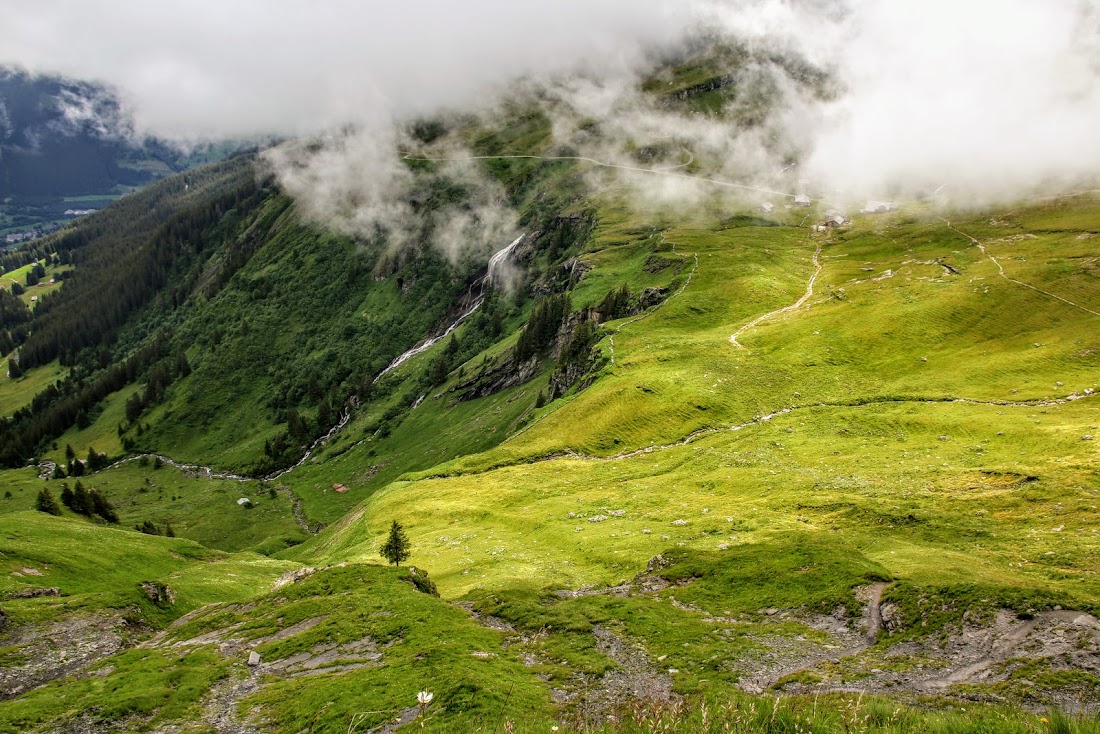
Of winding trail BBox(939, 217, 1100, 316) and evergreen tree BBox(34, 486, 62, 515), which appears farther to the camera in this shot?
winding trail BBox(939, 217, 1100, 316)

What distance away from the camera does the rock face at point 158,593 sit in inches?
1879

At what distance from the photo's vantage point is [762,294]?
456 feet

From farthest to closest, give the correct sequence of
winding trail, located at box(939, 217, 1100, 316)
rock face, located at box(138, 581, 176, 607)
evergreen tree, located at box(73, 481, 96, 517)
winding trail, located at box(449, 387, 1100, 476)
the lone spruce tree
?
1. evergreen tree, located at box(73, 481, 96, 517)
2. winding trail, located at box(939, 217, 1100, 316)
3. winding trail, located at box(449, 387, 1100, 476)
4. the lone spruce tree
5. rock face, located at box(138, 581, 176, 607)

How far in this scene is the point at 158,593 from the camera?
1914 inches

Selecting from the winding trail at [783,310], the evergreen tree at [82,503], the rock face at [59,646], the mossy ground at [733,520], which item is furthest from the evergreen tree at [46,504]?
the winding trail at [783,310]

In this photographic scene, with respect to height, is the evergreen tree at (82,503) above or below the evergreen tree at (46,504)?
below

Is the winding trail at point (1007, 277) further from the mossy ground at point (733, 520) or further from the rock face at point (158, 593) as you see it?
the rock face at point (158, 593)

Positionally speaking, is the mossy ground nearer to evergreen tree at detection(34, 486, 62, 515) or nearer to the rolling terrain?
the rolling terrain

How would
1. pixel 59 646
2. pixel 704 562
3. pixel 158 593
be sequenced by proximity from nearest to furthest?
pixel 59 646
pixel 704 562
pixel 158 593

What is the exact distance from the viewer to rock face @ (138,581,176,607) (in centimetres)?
4772

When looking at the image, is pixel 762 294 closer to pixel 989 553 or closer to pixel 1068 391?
pixel 1068 391

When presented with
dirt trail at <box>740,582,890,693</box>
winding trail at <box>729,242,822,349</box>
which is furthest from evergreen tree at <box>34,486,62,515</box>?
winding trail at <box>729,242,822,349</box>

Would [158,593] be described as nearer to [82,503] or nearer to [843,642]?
[843,642]

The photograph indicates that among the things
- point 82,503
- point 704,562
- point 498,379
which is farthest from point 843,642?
point 498,379
